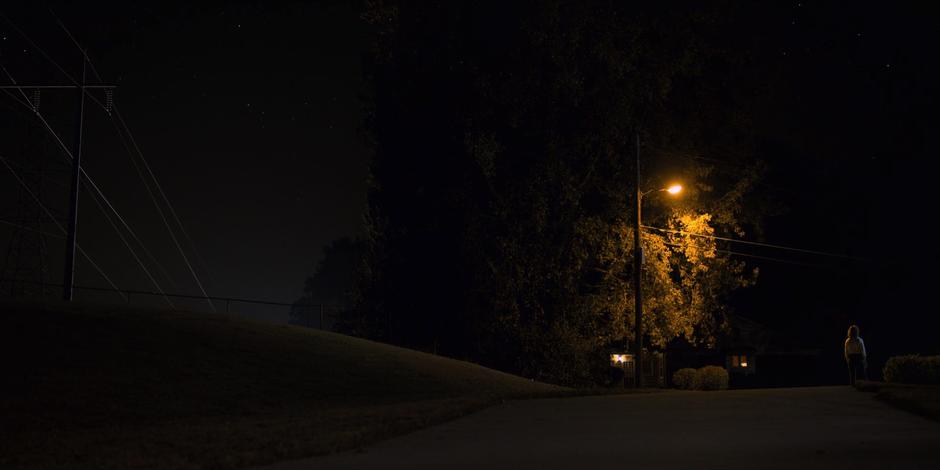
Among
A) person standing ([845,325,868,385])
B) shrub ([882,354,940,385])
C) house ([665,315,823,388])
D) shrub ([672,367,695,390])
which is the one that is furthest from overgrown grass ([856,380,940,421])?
house ([665,315,823,388])

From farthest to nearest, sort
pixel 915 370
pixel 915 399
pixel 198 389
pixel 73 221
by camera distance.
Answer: pixel 73 221 → pixel 915 370 → pixel 198 389 → pixel 915 399

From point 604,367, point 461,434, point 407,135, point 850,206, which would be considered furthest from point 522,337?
point 850,206

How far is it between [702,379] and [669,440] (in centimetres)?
3046

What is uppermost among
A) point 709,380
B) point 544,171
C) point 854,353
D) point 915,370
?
point 544,171

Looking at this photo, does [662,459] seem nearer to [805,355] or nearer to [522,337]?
[522,337]

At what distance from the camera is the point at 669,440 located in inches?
440

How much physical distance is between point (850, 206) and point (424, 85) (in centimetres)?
3588

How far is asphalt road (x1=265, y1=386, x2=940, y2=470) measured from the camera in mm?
9430

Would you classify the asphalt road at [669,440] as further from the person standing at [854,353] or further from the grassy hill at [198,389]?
the person standing at [854,353]

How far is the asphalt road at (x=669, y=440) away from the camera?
30.9 feet

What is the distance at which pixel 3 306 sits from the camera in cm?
2598

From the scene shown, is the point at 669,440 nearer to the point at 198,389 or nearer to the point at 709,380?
the point at 198,389

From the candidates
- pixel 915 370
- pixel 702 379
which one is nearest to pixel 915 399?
pixel 915 370

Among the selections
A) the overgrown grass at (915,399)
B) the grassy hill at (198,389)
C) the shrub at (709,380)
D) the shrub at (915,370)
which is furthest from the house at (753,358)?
the overgrown grass at (915,399)
